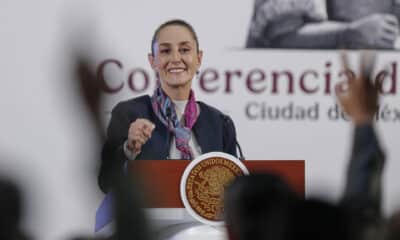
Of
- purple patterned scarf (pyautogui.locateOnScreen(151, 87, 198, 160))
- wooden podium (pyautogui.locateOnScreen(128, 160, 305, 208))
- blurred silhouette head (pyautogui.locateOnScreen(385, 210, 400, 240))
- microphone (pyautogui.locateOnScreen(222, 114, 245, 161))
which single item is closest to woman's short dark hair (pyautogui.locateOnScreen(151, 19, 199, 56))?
purple patterned scarf (pyautogui.locateOnScreen(151, 87, 198, 160))

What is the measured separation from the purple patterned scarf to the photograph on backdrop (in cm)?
29

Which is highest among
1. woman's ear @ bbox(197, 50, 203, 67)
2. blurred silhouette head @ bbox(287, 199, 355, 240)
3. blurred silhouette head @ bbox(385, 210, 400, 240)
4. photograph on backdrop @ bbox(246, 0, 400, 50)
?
photograph on backdrop @ bbox(246, 0, 400, 50)

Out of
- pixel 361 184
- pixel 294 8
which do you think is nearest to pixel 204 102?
pixel 294 8

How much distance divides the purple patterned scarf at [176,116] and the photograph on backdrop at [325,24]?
0.29 m

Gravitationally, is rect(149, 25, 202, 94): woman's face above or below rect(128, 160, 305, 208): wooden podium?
above

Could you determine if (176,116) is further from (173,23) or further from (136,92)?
(173,23)

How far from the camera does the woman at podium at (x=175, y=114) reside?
2.98 meters

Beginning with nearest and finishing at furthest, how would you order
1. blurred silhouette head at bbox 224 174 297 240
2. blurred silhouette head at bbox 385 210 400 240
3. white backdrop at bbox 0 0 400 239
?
blurred silhouette head at bbox 224 174 297 240
blurred silhouette head at bbox 385 210 400 240
white backdrop at bbox 0 0 400 239

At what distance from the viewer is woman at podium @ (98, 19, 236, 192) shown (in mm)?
2982

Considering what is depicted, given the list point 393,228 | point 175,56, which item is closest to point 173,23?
point 175,56

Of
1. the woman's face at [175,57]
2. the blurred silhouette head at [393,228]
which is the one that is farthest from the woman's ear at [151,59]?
the blurred silhouette head at [393,228]

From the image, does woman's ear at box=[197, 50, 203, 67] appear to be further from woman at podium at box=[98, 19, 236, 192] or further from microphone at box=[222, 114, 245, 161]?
microphone at box=[222, 114, 245, 161]


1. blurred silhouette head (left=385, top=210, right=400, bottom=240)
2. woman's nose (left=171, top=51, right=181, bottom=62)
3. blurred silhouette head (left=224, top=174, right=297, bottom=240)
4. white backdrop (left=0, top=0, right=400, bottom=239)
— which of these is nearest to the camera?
blurred silhouette head (left=224, top=174, right=297, bottom=240)

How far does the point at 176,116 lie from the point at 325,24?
57 centimetres
